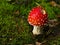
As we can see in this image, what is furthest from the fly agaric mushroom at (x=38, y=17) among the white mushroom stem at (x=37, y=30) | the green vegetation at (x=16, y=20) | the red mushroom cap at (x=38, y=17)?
the green vegetation at (x=16, y=20)

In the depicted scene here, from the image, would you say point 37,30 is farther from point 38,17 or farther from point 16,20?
point 16,20

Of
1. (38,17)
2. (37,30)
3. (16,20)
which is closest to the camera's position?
(38,17)

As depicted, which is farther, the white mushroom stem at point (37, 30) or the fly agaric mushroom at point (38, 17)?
the white mushroom stem at point (37, 30)

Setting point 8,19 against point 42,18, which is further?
point 8,19

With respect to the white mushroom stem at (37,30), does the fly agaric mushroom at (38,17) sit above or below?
above

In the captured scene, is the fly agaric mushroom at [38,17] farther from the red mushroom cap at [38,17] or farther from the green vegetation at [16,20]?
the green vegetation at [16,20]

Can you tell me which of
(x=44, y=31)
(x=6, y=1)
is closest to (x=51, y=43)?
(x=44, y=31)

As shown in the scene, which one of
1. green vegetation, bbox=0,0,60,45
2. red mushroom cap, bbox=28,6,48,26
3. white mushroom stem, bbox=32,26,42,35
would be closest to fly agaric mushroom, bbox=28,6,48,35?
red mushroom cap, bbox=28,6,48,26

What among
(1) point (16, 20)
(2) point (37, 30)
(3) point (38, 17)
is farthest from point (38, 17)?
(1) point (16, 20)

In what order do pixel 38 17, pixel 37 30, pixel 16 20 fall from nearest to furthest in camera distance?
1. pixel 38 17
2. pixel 37 30
3. pixel 16 20

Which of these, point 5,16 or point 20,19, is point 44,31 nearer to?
point 20,19

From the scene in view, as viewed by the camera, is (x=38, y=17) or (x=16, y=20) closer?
(x=38, y=17)
